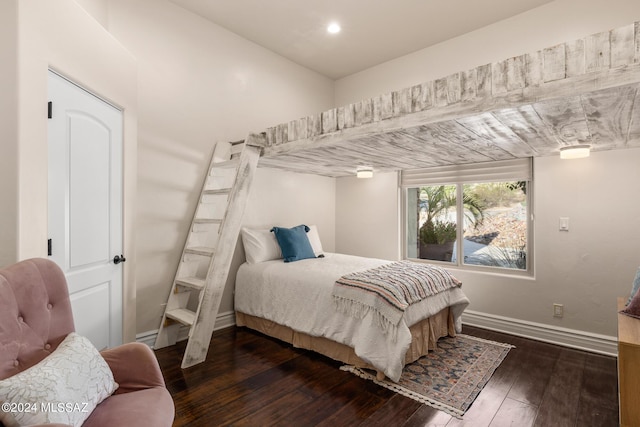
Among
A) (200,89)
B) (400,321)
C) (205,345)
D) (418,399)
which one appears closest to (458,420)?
(418,399)

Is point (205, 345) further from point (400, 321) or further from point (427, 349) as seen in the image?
point (427, 349)

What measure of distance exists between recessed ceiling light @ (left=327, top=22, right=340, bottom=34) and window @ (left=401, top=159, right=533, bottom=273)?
1.86m

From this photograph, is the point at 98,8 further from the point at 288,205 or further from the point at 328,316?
the point at 328,316

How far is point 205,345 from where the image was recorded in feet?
8.62

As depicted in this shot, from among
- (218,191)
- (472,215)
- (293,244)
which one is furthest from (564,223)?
(218,191)

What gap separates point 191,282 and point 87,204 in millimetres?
1021

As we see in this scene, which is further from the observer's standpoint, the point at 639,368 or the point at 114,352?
the point at 639,368

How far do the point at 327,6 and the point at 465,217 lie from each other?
A: 2689mm

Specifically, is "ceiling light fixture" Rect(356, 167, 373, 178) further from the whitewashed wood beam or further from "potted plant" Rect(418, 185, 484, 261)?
the whitewashed wood beam

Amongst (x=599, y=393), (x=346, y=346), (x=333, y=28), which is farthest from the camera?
(x=333, y=28)

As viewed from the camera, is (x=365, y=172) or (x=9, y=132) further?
(x=365, y=172)

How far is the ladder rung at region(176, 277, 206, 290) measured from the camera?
268cm

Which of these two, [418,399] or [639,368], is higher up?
[639,368]

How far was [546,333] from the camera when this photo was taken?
3.11m
